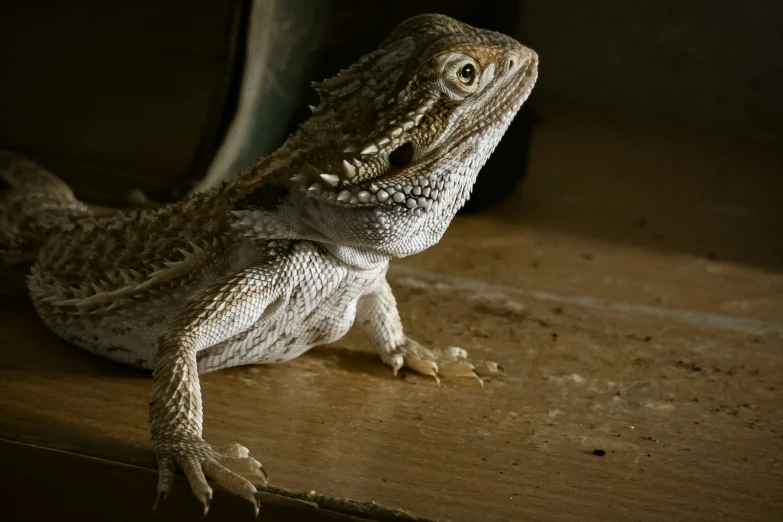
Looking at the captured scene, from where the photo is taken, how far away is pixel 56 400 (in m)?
2.14

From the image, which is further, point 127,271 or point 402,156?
point 127,271

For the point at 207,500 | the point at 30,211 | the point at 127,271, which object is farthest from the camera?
the point at 30,211

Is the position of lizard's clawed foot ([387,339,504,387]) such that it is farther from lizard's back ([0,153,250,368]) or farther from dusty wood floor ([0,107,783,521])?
lizard's back ([0,153,250,368])

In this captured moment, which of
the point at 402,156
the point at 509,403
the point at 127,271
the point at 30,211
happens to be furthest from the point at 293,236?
the point at 30,211

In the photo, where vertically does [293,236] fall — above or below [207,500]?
above

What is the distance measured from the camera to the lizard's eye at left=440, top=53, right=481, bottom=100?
189 centimetres

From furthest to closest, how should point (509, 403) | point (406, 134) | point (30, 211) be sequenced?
point (30, 211)
point (509, 403)
point (406, 134)

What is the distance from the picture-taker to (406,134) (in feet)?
6.21

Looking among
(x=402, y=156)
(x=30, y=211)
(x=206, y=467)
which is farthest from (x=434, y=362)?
(x=30, y=211)

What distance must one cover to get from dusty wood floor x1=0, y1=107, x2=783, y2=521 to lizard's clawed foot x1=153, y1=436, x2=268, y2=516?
5cm

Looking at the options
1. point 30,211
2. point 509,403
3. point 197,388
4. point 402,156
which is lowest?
point 197,388

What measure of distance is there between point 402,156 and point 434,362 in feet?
2.68

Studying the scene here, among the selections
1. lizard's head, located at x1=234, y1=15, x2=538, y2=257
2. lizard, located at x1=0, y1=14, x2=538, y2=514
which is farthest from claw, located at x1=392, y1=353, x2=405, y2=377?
lizard's head, located at x1=234, y1=15, x2=538, y2=257

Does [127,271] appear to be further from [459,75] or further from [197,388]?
[459,75]
